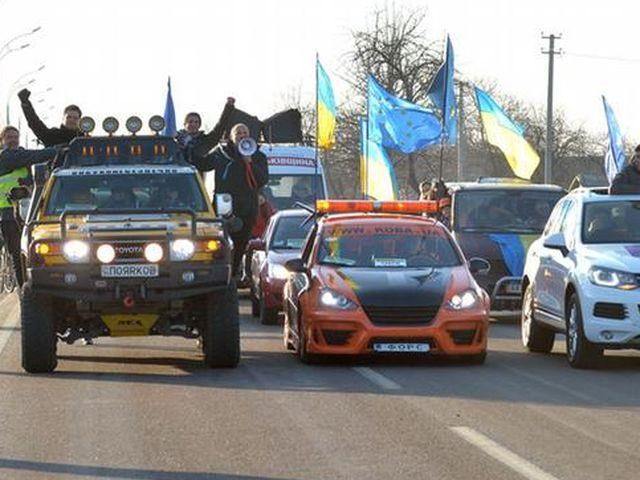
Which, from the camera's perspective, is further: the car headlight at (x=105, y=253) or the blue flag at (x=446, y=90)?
the blue flag at (x=446, y=90)

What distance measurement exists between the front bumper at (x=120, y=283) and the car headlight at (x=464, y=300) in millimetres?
2149

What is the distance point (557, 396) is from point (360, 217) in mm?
4541

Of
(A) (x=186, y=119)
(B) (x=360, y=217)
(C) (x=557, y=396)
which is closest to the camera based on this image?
(C) (x=557, y=396)

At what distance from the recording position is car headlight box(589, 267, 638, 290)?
590 inches

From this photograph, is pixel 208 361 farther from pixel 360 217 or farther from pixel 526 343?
pixel 526 343

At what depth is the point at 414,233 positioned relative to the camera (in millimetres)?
16594

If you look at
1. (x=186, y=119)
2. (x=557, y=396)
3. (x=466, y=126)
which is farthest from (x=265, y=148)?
(x=466, y=126)

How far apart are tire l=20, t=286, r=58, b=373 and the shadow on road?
4894mm

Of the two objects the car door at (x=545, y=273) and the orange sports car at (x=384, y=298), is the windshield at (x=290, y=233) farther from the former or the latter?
the orange sports car at (x=384, y=298)

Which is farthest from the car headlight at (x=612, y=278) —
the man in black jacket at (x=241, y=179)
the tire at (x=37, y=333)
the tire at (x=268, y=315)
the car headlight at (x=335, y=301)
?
the tire at (x=268, y=315)

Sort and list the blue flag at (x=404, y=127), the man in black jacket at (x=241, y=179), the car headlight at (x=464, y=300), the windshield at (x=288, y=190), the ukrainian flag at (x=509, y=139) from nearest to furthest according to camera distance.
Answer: the car headlight at (x=464, y=300)
the man in black jacket at (x=241, y=179)
the ukrainian flag at (x=509, y=139)
the windshield at (x=288, y=190)
the blue flag at (x=404, y=127)

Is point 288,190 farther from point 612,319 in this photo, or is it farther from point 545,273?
point 612,319

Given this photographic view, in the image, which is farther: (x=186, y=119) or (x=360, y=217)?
(x=186, y=119)

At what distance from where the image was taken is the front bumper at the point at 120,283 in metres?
14.3
